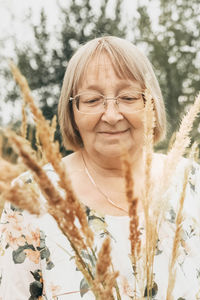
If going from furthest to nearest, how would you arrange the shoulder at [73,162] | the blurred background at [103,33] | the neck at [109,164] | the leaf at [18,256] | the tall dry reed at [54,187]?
the blurred background at [103,33]
the shoulder at [73,162]
the neck at [109,164]
the leaf at [18,256]
the tall dry reed at [54,187]

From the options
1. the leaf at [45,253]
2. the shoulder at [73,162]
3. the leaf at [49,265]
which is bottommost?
the leaf at [49,265]

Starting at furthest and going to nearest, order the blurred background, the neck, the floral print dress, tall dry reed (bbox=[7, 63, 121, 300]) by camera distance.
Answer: the blurred background < the neck < the floral print dress < tall dry reed (bbox=[7, 63, 121, 300])

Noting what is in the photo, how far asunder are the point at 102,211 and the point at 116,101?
48 centimetres

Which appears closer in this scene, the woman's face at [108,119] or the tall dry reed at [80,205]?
the tall dry reed at [80,205]

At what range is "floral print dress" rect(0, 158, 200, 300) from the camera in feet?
4.18

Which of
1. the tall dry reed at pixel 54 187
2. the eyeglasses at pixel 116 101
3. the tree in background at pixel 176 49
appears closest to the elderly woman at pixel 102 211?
the eyeglasses at pixel 116 101

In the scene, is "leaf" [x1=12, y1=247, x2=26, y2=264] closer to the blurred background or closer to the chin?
the chin

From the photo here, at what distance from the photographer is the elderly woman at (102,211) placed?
129 centimetres

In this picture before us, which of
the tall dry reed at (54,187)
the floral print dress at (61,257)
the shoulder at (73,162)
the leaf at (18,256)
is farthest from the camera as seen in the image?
the shoulder at (73,162)

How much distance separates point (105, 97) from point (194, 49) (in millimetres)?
8650

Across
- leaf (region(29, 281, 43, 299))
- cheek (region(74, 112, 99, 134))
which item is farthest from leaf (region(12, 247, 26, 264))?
cheek (region(74, 112, 99, 134))

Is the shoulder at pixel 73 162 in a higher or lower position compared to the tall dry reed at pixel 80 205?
lower

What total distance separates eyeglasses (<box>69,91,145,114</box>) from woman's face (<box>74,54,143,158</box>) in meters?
0.01

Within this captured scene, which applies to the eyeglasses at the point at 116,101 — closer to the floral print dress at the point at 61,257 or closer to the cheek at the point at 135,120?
the cheek at the point at 135,120
